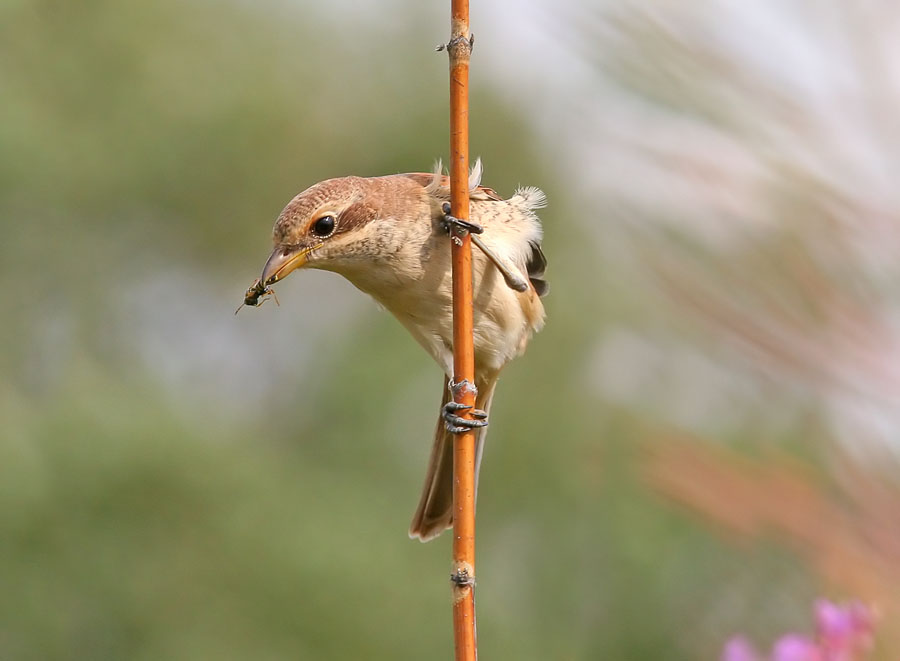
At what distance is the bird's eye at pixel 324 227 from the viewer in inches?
105

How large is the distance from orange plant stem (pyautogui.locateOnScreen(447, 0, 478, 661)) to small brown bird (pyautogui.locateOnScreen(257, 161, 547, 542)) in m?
0.43

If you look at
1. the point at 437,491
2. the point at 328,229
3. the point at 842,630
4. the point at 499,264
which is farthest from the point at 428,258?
the point at 842,630

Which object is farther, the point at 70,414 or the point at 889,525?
the point at 70,414

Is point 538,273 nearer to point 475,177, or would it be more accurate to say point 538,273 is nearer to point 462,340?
point 475,177

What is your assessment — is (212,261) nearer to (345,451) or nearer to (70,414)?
(345,451)

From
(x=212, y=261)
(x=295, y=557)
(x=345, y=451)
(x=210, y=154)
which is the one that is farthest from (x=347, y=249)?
(x=212, y=261)

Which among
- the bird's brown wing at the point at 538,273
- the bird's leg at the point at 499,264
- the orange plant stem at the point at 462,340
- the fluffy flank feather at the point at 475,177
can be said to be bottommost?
the orange plant stem at the point at 462,340

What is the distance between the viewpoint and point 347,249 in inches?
110

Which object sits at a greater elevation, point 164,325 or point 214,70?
point 214,70

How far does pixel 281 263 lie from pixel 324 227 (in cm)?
17

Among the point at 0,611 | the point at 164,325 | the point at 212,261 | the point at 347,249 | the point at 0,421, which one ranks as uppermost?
the point at 212,261

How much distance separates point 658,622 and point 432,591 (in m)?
2.33

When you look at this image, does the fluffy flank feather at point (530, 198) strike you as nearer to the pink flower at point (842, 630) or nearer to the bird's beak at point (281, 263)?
the bird's beak at point (281, 263)

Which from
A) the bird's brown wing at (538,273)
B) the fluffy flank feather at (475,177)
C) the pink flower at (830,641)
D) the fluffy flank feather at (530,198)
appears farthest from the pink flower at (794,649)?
the bird's brown wing at (538,273)
